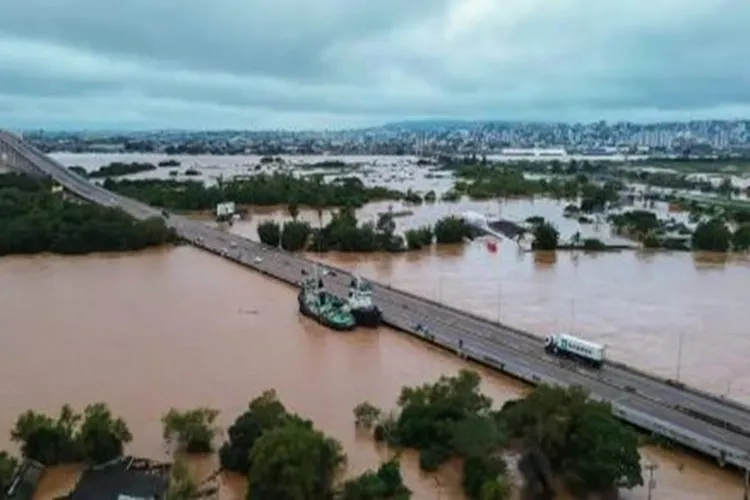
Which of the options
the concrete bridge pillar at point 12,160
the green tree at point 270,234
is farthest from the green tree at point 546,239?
the concrete bridge pillar at point 12,160

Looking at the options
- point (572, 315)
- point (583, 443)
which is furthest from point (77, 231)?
point (583, 443)

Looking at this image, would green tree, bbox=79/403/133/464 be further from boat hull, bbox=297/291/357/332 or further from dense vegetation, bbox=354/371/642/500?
boat hull, bbox=297/291/357/332

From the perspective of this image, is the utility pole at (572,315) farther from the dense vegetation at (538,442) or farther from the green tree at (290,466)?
the green tree at (290,466)

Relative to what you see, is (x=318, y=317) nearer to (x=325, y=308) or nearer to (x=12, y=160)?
(x=325, y=308)

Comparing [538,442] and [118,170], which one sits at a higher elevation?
[538,442]

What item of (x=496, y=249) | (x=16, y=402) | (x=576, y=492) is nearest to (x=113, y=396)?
(x=16, y=402)

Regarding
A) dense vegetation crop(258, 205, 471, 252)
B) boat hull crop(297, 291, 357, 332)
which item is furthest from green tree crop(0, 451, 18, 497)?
dense vegetation crop(258, 205, 471, 252)
